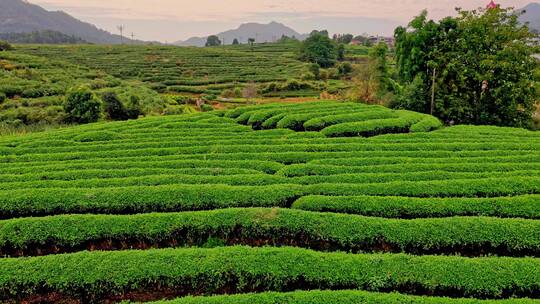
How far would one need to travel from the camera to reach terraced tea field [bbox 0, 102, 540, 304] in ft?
37.7

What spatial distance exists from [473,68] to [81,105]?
41195 millimetres

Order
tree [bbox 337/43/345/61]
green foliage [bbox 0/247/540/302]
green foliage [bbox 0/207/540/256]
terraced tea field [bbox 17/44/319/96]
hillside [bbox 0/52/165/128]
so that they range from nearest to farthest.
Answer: green foliage [bbox 0/247/540/302], green foliage [bbox 0/207/540/256], hillside [bbox 0/52/165/128], terraced tea field [bbox 17/44/319/96], tree [bbox 337/43/345/61]

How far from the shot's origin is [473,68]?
36.2m

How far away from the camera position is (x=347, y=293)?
1054 centimetres

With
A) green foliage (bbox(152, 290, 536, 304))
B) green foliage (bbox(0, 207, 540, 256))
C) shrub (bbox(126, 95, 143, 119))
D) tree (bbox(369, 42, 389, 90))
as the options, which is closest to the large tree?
tree (bbox(369, 42, 389, 90))

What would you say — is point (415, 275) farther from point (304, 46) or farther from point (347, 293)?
point (304, 46)

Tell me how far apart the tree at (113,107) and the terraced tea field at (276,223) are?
25.9 metres

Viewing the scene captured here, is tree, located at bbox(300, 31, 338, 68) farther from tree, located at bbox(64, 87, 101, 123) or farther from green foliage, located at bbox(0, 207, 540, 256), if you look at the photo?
green foliage, located at bbox(0, 207, 540, 256)

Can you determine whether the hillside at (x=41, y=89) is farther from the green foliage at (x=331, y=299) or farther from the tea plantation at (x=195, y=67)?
the green foliage at (x=331, y=299)

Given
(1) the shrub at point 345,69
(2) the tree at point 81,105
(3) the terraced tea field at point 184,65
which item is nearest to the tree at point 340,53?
(3) the terraced tea field at point 184,65

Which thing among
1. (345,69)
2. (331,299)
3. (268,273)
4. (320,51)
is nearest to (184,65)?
(320,51)

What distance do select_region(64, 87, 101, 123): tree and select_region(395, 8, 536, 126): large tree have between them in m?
35.3

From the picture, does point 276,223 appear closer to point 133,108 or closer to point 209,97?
point 133,108

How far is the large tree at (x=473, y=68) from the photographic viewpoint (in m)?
35.1
